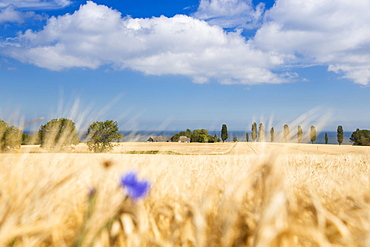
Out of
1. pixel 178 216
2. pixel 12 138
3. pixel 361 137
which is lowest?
pixel 178 216

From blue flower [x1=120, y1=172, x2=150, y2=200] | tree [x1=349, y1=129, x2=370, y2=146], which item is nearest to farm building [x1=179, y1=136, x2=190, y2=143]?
tree [x1=349, y1=129, x2=370, y2=146]

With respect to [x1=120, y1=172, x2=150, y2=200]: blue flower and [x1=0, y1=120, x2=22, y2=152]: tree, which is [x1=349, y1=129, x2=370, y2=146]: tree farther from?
[x1=120, y1=172, x2=150, y2=200]: blue flower

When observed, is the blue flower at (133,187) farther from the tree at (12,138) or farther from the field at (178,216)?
the tree at (12,138)

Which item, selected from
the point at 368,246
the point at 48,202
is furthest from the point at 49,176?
the point at 368,246

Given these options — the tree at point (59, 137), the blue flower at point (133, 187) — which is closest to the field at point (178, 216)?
the blue flower at point (133, 187)

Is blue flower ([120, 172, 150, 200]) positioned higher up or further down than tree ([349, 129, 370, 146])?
further down

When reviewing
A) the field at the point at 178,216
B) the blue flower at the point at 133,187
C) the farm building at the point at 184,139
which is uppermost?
the farm building at the point at 184,139

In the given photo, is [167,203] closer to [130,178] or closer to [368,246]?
[130,178]

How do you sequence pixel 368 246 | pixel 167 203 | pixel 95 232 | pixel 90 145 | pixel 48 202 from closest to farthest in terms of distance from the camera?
pixel 368 246 → pixel 95 232 → pixel 48 202 → pixel 167 203 → pixel 90 145

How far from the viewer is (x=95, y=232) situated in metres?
0.94

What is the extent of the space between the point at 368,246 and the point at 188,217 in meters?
0.58

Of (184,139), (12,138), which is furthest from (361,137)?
(12,138)

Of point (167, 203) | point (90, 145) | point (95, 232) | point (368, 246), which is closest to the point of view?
point (368, 246)

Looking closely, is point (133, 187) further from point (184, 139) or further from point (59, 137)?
point (184, 139)
